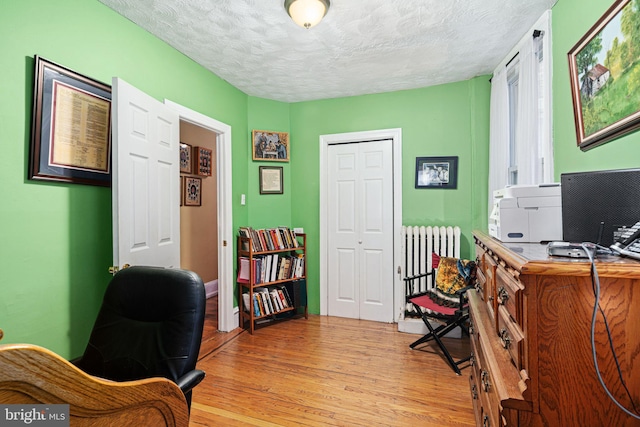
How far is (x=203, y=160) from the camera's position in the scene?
455 centimetres

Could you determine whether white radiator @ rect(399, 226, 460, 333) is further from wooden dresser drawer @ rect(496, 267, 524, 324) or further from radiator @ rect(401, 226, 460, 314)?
wooden dresser drawer @ rect(496, 267, 524, 324)

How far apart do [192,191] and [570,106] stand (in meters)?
4.31

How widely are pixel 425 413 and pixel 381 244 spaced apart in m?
1.85

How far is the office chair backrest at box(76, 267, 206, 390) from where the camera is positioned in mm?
1274

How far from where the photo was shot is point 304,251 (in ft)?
12.1

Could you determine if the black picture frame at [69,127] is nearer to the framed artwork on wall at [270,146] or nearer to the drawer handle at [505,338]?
the framed artwork on wall at [270,146]

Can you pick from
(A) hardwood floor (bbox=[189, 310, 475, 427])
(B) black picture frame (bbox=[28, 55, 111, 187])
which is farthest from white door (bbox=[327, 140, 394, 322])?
(B) black picture frame (bbox=[28, 55, 111, 187])

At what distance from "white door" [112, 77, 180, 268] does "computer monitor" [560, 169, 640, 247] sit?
7.61ft

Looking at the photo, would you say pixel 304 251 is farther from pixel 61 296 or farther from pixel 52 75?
pixel 52 75

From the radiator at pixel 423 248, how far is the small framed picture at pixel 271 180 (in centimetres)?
162

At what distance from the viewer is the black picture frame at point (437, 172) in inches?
130

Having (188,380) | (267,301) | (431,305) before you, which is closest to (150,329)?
(188,380)

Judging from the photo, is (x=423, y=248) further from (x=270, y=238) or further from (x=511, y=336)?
(x=511, y=336)

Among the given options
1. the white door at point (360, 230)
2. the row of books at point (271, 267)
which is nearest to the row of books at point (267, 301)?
the row of books at point (271, 267)
